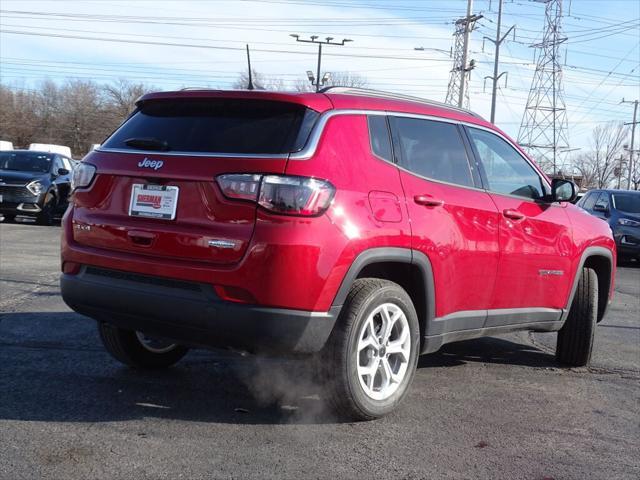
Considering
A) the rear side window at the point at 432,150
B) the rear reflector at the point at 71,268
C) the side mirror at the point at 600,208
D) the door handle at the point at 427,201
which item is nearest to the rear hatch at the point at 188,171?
the rear reflector at the point at 71,268

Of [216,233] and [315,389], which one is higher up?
[216,233]

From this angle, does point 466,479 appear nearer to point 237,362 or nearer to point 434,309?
point 434,309

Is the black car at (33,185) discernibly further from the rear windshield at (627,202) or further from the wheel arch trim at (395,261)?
the wheel arch trim at (395,261)

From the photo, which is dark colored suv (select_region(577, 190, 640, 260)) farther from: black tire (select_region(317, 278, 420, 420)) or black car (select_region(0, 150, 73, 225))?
black tire (select_region(317, 278, 420, 420))

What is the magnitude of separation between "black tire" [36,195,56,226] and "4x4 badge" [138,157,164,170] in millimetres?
13645

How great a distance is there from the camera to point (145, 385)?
14.8ft

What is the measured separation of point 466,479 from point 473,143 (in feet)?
7.92

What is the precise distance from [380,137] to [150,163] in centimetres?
132

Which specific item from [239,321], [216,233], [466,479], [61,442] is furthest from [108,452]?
[466,479]

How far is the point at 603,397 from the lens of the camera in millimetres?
4875

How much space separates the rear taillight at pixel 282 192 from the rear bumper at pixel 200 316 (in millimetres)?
493

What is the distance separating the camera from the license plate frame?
371 cm

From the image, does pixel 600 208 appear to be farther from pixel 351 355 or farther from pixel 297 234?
pixel 297 234

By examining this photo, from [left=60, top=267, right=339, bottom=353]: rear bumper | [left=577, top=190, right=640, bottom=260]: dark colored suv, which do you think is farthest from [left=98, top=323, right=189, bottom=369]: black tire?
[left=577, top=190, right=640, bottom=260]: dark colored suv
